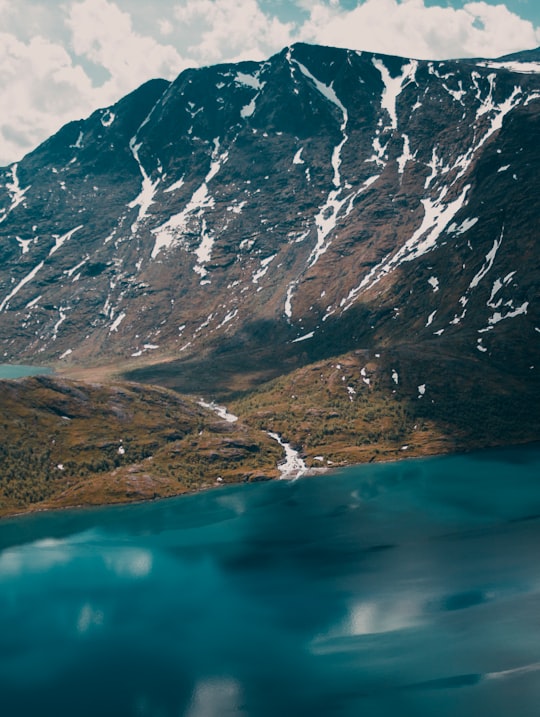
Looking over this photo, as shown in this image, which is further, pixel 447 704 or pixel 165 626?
pixel 165 626

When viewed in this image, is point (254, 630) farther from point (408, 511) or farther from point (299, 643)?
point (408, 511)

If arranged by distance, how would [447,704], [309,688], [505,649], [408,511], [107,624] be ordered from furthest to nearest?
[408,511]
[107,624]
[505,649]
[309,688]
[447,704]

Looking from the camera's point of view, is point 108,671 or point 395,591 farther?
point 395,591

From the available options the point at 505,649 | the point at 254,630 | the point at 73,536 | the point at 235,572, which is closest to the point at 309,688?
the point at 254,630

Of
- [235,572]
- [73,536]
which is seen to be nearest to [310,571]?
[235,572]

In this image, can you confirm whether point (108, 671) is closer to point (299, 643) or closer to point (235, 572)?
point (299, 643)

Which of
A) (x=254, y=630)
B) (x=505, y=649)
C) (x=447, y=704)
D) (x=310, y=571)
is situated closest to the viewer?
(x=447, y=704)
